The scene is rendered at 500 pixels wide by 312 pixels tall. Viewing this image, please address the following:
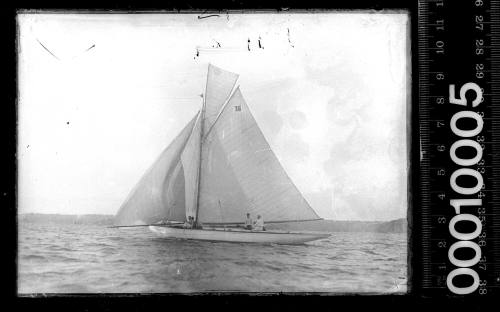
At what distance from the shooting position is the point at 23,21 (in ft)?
11.1

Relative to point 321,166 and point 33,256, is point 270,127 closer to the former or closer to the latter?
point 321,166

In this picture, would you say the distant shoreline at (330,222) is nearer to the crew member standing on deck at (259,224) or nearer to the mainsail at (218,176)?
the mainsail at (218,176)

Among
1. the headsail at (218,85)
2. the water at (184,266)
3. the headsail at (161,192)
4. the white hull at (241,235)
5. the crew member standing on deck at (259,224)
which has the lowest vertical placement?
the water at (184,266)

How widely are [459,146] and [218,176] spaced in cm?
157

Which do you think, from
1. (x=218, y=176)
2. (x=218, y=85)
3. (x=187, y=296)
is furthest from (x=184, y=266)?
(x=218, y=85)

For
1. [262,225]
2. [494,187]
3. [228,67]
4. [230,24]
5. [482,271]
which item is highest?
[230,24]

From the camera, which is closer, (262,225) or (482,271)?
(482,271)

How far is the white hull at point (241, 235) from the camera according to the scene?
3475 mm

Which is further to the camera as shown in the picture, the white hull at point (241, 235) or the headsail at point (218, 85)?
the white hull at point (241, 235)

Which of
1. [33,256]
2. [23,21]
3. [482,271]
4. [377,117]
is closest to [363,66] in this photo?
[377,117]

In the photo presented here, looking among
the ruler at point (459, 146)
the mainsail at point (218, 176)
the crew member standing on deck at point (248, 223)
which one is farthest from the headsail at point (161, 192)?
the ruler at point (459, 146)

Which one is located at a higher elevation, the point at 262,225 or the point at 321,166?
the point at 321,166

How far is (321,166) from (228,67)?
0.87 metres

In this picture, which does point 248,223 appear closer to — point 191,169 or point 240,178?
point 240,178
